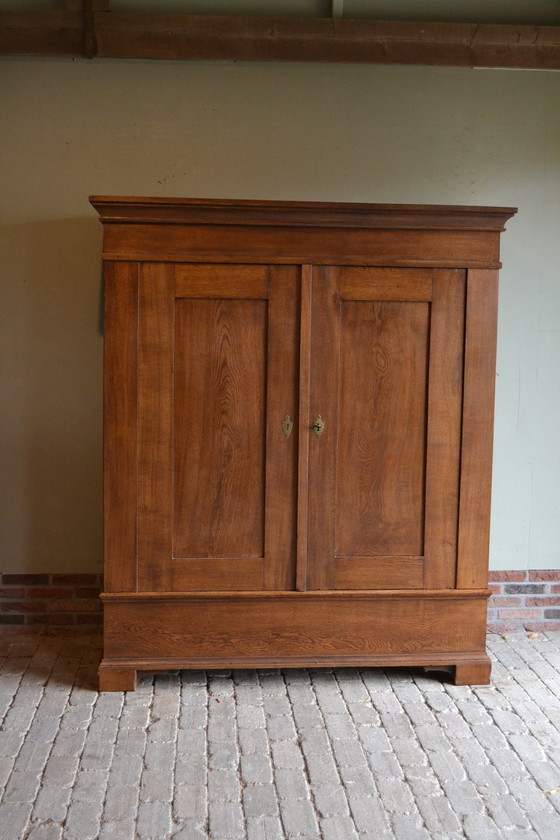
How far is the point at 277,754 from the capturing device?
2.66 metres

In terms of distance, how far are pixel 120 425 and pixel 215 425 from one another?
1.17 feet

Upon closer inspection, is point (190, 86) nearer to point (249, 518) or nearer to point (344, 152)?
point (344, 152)

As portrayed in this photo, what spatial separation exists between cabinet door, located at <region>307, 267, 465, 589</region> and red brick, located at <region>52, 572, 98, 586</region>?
115cm

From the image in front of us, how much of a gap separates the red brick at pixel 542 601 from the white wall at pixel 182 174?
828mm

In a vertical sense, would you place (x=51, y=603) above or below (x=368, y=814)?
above

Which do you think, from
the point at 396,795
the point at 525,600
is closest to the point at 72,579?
the point at 396,795

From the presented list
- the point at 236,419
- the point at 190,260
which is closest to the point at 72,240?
the point at 190,260

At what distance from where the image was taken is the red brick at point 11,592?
12.2 feet

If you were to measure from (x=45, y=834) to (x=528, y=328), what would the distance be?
285cm

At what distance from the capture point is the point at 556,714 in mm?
2994

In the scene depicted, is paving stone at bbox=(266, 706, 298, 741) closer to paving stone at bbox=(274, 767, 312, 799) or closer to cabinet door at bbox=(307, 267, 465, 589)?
paving stone at bbox=(274, 767, 312, 799)

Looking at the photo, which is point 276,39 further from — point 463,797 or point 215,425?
point 463,797

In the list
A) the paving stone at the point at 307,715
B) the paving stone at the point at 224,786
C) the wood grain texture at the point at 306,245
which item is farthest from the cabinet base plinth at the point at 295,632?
the wood grain texture at the point at 306,245

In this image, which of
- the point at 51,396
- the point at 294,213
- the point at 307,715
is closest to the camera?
the point at 307,715
